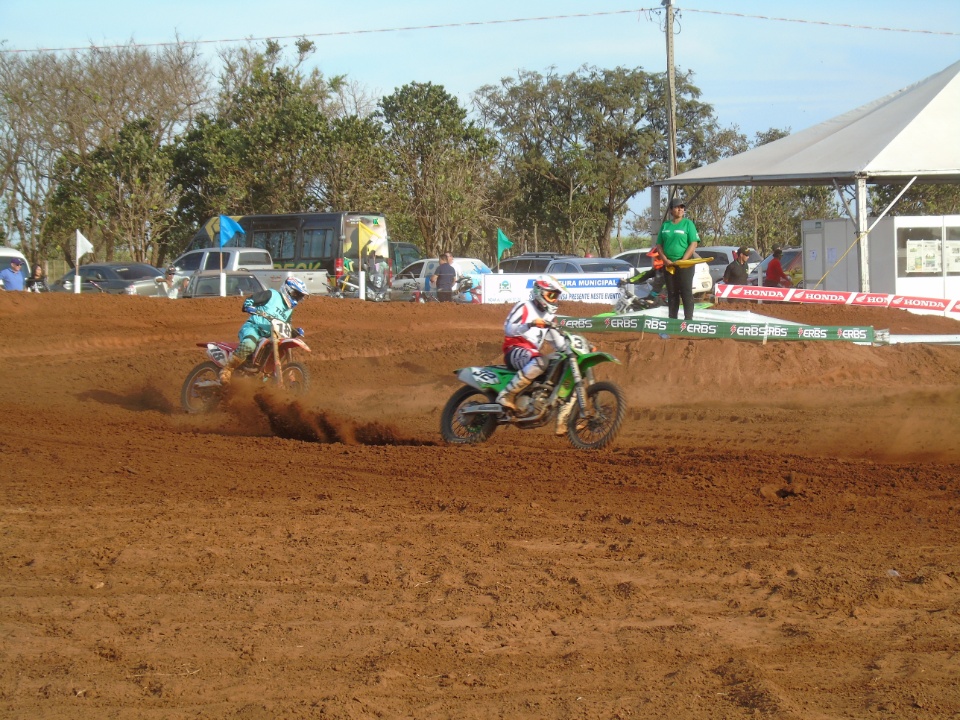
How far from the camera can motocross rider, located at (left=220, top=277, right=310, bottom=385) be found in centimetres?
1170

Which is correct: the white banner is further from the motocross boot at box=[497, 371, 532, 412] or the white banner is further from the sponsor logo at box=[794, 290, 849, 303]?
the motocross boot at box=[497, 371, 532, 412]

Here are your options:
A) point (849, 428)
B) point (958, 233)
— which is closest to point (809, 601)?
point (849, 428)

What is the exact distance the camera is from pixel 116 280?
27.9 metres

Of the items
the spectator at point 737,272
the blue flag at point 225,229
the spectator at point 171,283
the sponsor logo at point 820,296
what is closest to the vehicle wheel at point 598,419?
the sponsor logo at point 820,296

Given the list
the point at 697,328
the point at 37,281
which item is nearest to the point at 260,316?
the point at 697,328

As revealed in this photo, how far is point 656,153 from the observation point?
44.0 meters

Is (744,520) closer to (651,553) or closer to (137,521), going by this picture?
(651,553)

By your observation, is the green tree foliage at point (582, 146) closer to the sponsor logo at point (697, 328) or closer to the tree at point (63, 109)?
the tree at point (63, 109)

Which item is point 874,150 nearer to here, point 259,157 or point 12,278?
point 12,278

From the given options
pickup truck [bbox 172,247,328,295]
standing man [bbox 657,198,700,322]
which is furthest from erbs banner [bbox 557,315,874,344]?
pickup truck [bbox 172,247,328,295]

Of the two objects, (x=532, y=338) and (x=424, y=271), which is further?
(x=424, y=271)

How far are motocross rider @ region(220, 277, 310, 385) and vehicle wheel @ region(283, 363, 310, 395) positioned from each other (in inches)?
19.1

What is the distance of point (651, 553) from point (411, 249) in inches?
1124

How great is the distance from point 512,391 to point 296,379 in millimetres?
3411
